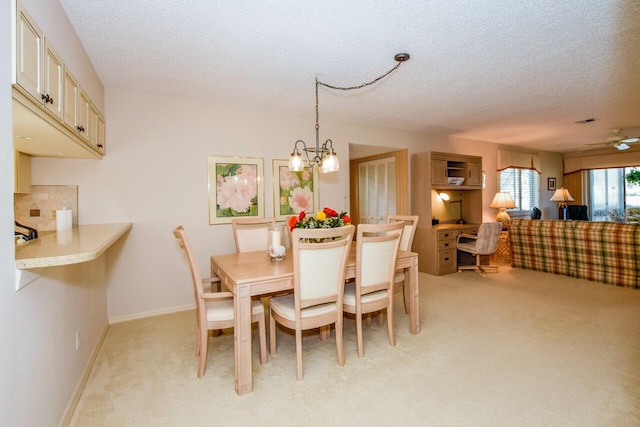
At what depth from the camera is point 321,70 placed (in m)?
2.94

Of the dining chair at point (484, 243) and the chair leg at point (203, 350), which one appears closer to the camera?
the chair leg at point (203, 350)

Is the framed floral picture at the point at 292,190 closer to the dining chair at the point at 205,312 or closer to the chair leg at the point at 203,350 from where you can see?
the dining chair at the point at 205,312

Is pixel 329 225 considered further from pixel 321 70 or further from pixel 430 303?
pixel 430 303

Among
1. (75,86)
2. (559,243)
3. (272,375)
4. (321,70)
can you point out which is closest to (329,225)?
(272,375)

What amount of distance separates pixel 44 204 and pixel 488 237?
5.53 metres

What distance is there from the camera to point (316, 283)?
7.37 ft

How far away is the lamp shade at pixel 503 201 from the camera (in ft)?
20.7

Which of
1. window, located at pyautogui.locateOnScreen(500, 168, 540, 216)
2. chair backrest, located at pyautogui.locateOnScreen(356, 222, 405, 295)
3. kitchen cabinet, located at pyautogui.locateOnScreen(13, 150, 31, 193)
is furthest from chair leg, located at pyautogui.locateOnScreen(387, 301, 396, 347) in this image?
window, located at pyautogui.locateOnScreen(500, 168, 540, 216)

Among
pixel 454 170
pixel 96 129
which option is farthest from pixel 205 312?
pixel 454 170

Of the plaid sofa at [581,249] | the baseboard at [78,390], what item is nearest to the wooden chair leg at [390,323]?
the baseboard at [78,390]

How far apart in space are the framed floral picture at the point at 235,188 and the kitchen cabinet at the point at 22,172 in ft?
5.32

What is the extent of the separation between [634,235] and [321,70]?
14.7 ft

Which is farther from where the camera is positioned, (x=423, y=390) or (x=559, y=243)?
(x=559, y=243)

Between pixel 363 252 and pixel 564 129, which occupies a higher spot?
pixel 564 129
